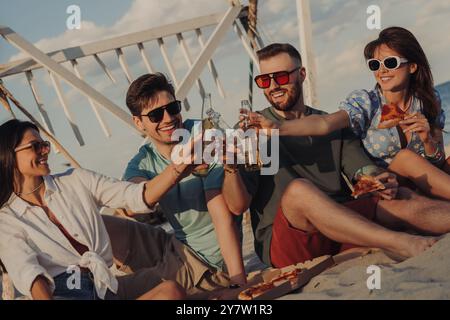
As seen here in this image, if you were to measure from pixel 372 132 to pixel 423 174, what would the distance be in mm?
388

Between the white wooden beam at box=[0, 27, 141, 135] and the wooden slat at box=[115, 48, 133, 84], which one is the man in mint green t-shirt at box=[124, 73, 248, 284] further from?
the wooden slat at box=[115, 48, 133, 84]

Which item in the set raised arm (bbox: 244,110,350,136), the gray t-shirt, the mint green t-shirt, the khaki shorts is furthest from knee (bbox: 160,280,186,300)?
raised arm (bbox: 244,110,350,136)

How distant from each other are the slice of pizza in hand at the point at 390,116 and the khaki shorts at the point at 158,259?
4.10 feet

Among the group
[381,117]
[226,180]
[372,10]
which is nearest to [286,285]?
[226,180]

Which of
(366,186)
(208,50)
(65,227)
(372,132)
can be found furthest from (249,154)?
(208,50)

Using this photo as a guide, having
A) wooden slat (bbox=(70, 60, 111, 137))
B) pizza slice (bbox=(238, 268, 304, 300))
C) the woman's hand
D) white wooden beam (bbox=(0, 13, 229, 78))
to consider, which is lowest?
pizza slice (bbox=(238, 268, 304, 300))

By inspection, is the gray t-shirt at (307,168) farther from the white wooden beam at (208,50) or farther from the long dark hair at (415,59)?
the white wooden beam at (208,50)

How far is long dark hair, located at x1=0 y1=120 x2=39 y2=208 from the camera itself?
310 cm

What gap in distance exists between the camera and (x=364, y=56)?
13.1 ft

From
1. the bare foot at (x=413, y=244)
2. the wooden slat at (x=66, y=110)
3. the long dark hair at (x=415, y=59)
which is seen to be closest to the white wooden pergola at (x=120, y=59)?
the wooden slat at (x=66, y=110)

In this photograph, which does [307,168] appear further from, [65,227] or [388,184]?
[65,227]

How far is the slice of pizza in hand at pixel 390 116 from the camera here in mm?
3781

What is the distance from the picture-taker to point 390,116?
380 cm
